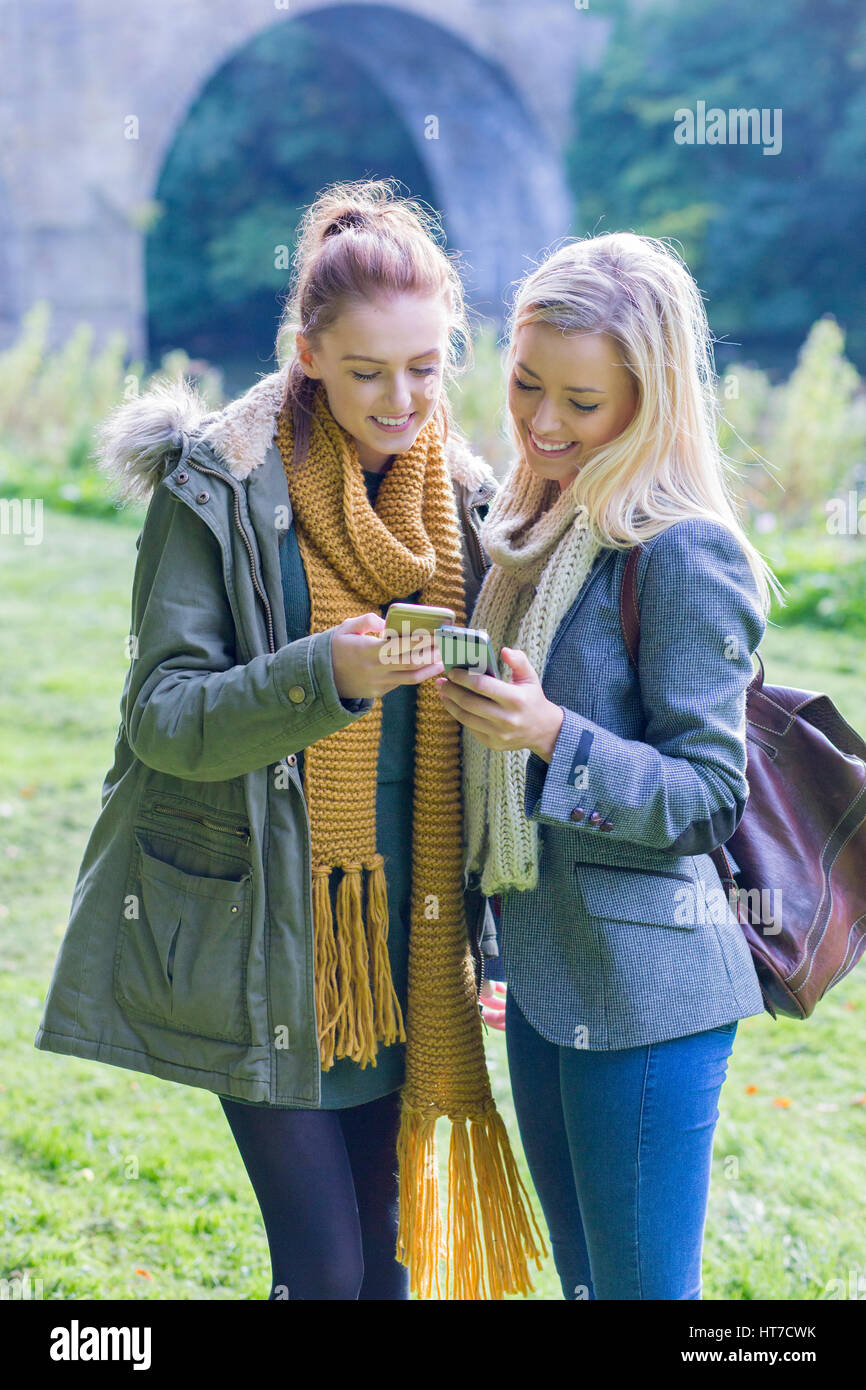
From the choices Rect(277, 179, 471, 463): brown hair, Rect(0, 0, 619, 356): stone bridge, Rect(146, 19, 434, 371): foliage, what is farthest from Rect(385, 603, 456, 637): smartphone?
Rect(146, 19, 434, 371): foliage

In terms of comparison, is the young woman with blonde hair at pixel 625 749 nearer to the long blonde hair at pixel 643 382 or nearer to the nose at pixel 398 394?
the long blonde hair at pixel 643 382

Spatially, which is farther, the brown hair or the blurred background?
the blurred background

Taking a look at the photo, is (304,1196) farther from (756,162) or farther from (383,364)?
(756,162)

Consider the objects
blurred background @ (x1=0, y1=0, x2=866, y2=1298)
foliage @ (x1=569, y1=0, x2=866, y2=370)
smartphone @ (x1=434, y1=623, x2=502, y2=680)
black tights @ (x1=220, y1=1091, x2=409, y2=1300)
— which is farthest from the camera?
foliage @ (x1=569, y1=0, x2=866, y2=370)

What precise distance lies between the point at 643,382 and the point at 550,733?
1.62 ft

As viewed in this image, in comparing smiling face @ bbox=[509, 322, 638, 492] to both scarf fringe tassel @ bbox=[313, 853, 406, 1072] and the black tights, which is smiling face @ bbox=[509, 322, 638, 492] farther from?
the black tights

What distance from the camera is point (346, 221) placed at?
1.90 metres

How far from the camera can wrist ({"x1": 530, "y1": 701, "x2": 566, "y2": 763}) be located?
1673 mm

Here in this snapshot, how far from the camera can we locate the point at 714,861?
6.21 feet

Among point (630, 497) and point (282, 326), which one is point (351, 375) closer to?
point (282, 326)

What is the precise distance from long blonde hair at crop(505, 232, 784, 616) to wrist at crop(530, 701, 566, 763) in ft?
0.83

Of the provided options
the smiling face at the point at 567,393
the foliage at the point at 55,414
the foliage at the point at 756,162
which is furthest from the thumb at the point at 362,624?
the foliage at the point at 756,162

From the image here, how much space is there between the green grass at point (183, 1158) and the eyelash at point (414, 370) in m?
1.90
